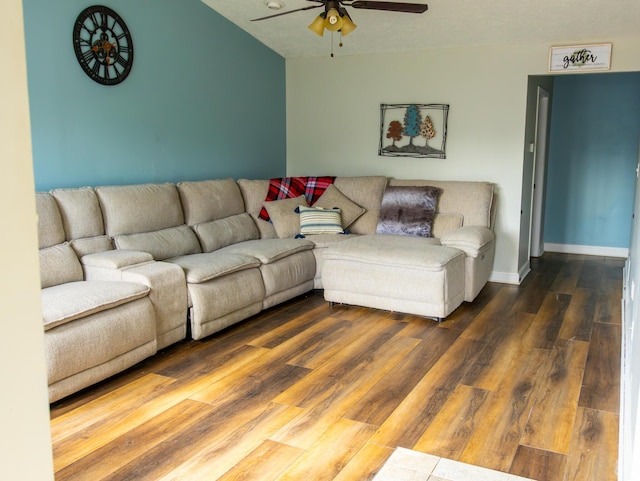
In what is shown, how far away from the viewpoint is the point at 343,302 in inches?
179

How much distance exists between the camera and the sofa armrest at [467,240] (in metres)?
4.52

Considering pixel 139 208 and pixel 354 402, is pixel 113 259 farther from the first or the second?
pixel 354 402

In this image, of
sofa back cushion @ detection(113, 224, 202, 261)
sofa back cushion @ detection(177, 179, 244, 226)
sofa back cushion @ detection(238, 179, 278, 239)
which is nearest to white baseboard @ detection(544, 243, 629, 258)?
sofa back cushion @ detection(238, 179, 278, 239)

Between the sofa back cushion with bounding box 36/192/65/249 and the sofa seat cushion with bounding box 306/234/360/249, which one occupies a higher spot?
the sofa back cushion with bounding box 36/192/65/249

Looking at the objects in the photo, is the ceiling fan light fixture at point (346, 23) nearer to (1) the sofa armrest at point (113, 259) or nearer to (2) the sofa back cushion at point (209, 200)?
(2) the sofa back cushion at point (209, 200)

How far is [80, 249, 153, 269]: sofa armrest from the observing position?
3.41 m

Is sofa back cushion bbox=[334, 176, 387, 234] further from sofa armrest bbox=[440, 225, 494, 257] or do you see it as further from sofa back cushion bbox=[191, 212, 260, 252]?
sofa back cushion bbox=[191, 212, 260, 252]

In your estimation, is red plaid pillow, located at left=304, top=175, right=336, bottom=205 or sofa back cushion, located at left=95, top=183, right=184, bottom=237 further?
red plaid pillow, located at left=304, top=175, right=336, bottom=205

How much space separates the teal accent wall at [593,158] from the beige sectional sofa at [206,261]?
2.27 meters

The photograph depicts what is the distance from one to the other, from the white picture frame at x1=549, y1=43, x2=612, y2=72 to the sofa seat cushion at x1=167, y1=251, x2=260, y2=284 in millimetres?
3121

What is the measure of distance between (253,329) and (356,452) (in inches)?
69.3

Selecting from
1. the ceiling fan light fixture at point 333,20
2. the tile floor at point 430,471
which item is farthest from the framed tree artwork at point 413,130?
the tile floor at point 430,471

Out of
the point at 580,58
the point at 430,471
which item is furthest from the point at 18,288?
the point at 580,58

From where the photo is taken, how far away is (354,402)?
286 centimetres
